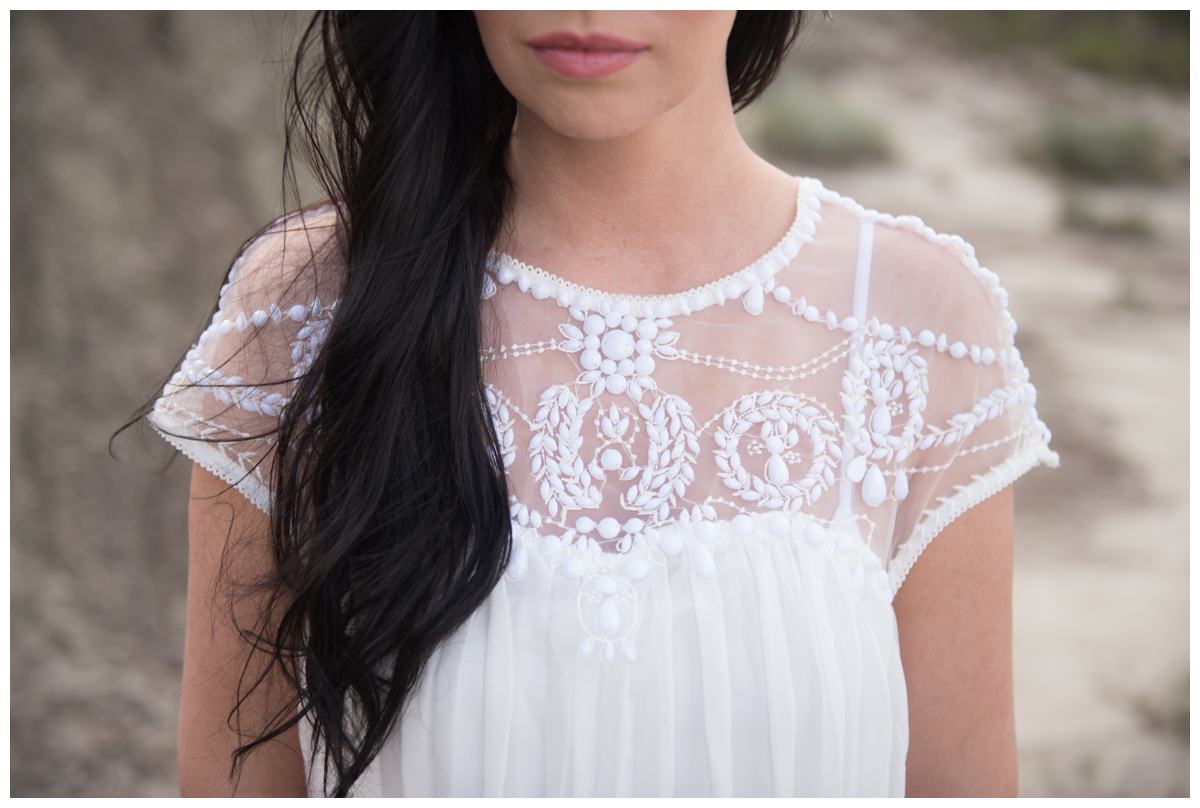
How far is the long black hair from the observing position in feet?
3.82

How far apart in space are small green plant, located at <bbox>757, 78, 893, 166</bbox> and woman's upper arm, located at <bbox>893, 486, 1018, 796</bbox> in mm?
6115

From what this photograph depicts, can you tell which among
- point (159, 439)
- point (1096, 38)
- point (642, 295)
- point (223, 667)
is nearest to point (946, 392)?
point (642, 295)

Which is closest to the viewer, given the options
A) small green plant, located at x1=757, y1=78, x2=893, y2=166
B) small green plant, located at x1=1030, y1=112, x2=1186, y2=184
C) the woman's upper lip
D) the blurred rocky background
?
the woman's upper lip

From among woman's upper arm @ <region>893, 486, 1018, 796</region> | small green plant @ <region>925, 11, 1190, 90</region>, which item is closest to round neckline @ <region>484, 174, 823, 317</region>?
woman's upper arm @ <region>893, 486, 1018, 796</region>

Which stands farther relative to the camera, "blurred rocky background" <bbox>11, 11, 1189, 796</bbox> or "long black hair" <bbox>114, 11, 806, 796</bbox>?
"blurred rocky background" <bbox>11, 11, 1189, 796</bbox>

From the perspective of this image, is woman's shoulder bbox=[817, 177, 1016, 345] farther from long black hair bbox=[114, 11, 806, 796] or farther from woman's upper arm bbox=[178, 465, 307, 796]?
woman's upper arm bbox=[178, 465, 307, 796]

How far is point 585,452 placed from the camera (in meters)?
1.20

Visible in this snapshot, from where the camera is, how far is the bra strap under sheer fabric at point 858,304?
1.22 m

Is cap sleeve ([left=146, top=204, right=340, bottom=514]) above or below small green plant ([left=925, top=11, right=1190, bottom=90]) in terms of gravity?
below

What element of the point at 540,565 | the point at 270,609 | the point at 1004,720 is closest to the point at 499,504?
the point at 540,565

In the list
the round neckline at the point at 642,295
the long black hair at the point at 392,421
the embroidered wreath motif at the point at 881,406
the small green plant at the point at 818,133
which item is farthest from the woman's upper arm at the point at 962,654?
the small green plant at the point at 818,133

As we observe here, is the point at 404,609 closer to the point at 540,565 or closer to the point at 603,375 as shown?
the point at 540,565

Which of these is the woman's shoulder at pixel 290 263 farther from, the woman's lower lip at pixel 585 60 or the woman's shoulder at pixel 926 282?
the woman's shoulder at pixel 926 282

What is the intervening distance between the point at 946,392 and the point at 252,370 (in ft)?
2.61
